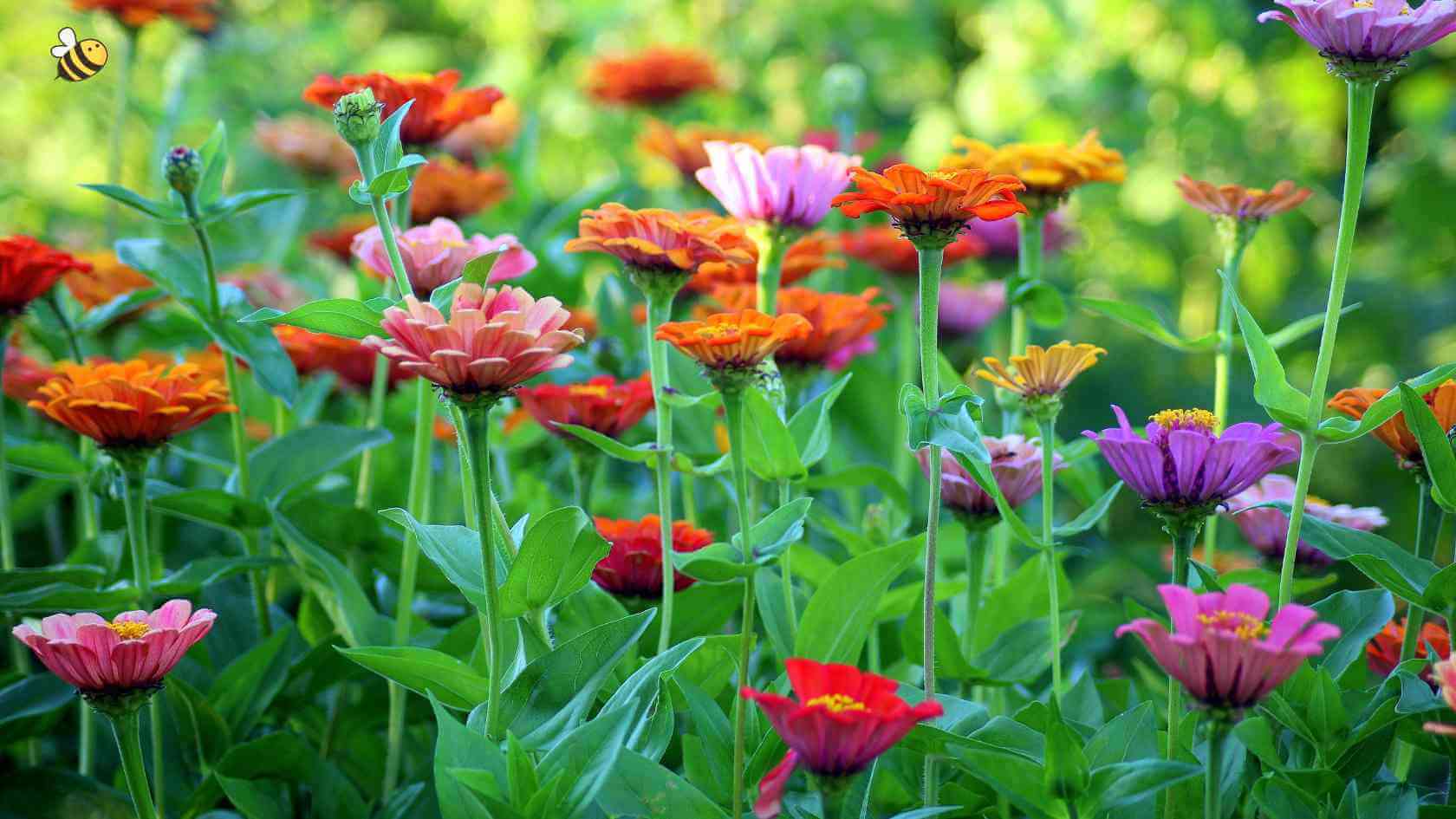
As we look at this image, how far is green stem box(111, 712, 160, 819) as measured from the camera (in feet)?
2.16

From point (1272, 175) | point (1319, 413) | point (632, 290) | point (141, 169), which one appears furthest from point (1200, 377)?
point (141, 169)

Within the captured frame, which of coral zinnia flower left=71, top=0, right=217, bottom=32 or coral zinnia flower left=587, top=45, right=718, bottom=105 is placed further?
coral zinnia flower left=587, top=45, right=718, bottom=105

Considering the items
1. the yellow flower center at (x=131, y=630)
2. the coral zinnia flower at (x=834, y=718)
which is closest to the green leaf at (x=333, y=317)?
the yellow flower center at (x=131, y=630)

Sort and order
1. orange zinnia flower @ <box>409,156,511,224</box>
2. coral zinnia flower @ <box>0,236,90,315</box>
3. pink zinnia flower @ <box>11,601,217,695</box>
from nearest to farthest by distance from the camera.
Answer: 1. pink zinnia flower @ <box>11,601,217,695</box>
2. coral zinnia flower @ <box>0,236,90,315</box>
3. orange zinnia flower @ <box>409,156,511,224</box>

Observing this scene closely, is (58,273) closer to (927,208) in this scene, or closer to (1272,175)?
(927,208)

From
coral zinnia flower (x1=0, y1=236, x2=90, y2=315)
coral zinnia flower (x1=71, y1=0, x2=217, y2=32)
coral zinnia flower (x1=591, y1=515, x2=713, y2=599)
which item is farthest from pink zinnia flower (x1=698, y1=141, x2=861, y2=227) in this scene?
coral zinnia flower (x1=71, y1=0, x2=217, y2=32)

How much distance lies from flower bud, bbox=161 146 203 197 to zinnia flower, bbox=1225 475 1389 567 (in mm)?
677

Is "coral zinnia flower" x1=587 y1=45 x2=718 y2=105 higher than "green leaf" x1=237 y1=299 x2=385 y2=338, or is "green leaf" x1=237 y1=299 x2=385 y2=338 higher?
"coral zinnia flower" x1=587 y1=45 x2=718 y2=105

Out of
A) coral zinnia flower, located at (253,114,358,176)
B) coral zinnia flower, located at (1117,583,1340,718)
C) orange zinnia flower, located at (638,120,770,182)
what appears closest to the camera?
coral zinnia flower, located at (1117,583,1340,718)

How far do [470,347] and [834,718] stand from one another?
0.22 meters

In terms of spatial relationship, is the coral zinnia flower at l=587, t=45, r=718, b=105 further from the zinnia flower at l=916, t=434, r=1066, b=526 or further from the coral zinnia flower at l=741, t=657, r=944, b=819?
the coral zinnia flower at l=741, t=657, r=944, b=819

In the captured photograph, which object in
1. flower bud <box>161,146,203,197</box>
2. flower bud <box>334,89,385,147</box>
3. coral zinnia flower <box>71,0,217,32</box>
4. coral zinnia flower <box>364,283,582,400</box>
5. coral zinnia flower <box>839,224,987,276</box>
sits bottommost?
coral zinnia flower <box>839,224,987,276</box>

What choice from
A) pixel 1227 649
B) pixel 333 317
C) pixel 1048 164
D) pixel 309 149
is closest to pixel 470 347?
pixel 333 317

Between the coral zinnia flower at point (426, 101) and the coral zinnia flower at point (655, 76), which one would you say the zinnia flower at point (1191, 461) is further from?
the coral zinnia flower at point (655, 76)
